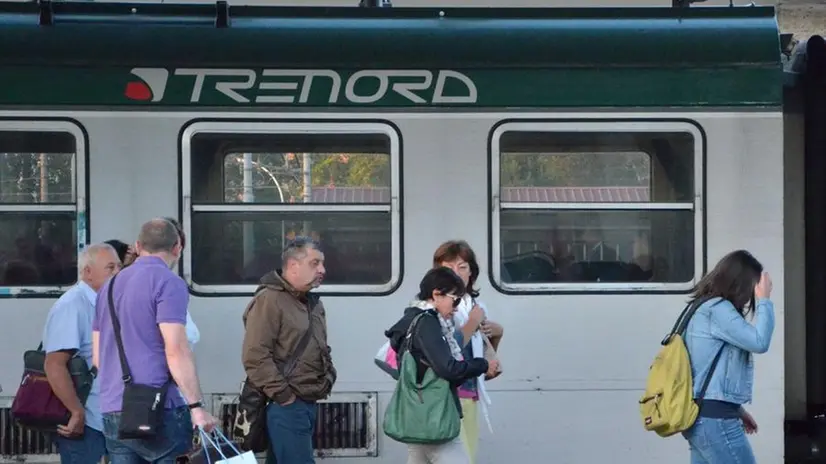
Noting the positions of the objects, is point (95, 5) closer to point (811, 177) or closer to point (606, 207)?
point (606, 207)

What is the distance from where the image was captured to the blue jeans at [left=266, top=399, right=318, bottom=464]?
219 inches

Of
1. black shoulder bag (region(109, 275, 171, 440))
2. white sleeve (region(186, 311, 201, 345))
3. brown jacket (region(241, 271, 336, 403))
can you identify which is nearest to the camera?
black shoulder bag (region(109, 275, 171, 440))

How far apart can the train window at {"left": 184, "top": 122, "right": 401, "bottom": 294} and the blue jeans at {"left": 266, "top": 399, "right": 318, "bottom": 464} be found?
0.83m

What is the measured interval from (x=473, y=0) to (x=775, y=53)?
10.00 ft

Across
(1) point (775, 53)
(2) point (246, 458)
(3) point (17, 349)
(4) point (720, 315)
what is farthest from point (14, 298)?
(1) point (775, 53)

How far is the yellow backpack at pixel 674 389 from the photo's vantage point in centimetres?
511

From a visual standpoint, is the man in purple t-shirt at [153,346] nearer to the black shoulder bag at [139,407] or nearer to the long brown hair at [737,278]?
the black shoulder bag at [139,407]

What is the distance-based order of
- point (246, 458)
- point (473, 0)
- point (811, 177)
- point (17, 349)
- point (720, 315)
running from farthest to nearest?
point (473, 0), point (811, 177), point (17, 349), point (720, 315), point (246, 458)

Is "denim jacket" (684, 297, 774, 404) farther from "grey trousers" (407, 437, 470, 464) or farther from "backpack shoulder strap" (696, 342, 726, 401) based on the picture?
"grey trousers" (407, 437, 470, 464)

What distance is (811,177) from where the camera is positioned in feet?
22.3

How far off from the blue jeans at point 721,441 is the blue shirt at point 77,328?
2.78 metres

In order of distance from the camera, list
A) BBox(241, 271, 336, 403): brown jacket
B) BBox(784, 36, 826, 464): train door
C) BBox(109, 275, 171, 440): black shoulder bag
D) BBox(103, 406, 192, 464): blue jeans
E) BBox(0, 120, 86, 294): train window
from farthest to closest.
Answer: BBox(784, 36, 826, 464): train door → BBox(0, 120, 86, 294): train window → BBox(241, 271, 336, 403): brown jacket → BBox(103, 406, 192, 464): blue jeans → BBox(109, 275, 171, 440): black shoulder bag

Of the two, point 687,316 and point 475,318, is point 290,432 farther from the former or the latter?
point 687,316

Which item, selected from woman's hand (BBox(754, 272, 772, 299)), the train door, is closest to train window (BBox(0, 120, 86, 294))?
woman's hand (BBox(754, 272, 772, 299))
